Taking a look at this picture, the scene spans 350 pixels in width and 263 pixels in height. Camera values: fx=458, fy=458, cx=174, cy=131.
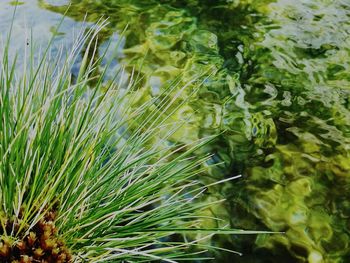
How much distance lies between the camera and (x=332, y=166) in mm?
1613

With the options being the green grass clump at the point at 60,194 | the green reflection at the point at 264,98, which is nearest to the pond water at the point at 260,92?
the green reflection at the point at 264,98

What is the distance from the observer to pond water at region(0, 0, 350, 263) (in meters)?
1.44

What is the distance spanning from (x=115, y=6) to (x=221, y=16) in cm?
57

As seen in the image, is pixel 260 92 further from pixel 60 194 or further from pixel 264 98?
pixel 60 194

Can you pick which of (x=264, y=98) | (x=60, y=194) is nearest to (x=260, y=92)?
(x=264, y=98)

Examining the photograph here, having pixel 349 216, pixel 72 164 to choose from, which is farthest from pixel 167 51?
pixel 72 164

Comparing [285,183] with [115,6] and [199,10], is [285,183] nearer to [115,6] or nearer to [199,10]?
[199,10]

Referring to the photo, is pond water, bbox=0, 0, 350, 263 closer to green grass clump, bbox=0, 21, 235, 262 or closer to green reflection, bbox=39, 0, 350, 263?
green reflection, bbox=39, 0, 350, 263

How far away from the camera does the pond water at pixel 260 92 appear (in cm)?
144

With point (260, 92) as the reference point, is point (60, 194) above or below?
above

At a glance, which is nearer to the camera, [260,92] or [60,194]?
[60,194]

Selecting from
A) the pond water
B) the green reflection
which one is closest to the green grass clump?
the pond water

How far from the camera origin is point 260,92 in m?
1.92

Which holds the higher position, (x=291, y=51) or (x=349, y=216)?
(x=291, y=51)
